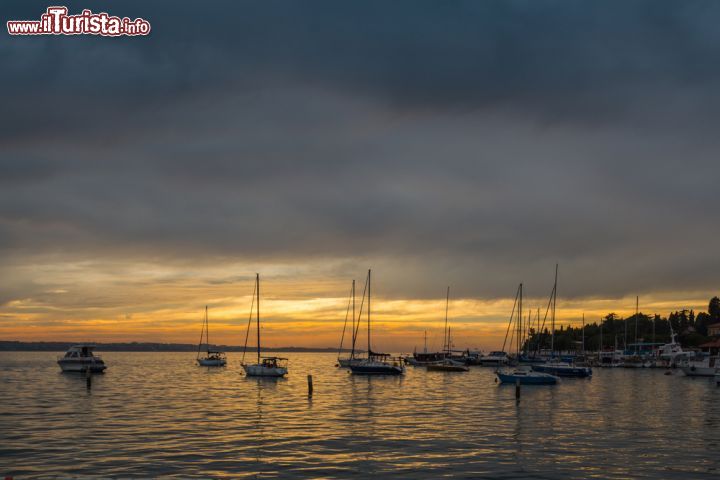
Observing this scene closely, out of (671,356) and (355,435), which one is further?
(671,356)

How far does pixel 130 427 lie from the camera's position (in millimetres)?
46656

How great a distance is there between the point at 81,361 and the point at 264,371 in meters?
35.7

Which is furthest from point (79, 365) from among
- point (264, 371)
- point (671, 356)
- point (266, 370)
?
point (671, 356)

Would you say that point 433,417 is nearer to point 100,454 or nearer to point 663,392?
point 100,454

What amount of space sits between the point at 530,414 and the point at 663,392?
39.0 m

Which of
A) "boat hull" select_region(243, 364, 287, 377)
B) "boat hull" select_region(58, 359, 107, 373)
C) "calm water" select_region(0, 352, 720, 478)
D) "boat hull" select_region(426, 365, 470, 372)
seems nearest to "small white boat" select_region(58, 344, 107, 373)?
"boat hull" select_region(58, 359, 107, 373)

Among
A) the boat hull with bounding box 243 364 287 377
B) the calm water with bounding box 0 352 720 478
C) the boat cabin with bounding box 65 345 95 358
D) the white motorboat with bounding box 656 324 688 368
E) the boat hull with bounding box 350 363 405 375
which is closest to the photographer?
the calm water with bounding box 0 352 720 478

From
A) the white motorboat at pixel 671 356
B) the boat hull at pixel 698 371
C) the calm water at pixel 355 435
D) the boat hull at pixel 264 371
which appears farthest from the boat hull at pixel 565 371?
the white motorboat at pixel 671 356

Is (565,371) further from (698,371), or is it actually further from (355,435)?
(355,435)

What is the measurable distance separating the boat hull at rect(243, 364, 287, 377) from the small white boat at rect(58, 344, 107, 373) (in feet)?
96.4

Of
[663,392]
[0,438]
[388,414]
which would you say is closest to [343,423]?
[388,414]

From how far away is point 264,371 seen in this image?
107750mm

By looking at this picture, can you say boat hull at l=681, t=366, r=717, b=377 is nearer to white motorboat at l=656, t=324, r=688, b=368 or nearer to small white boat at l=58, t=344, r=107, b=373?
white motorboat at l=656, t=324, r=688, b=368

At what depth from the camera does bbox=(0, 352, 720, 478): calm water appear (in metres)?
32.6
